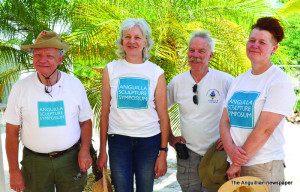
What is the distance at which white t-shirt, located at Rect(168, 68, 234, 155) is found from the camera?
279 centimetres

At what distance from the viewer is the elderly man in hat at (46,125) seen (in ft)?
8.24

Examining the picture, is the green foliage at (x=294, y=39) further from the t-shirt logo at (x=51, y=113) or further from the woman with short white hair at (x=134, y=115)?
the t-shirt logo at (x=51, y=113)

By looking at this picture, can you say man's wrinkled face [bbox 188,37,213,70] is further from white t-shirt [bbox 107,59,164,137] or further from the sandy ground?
the sandy ground

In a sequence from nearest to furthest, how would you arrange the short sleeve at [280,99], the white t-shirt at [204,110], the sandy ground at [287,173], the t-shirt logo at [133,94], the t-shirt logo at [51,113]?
1. the short sleeve at [280,99]
2. the t-shirt logo at [51,113]
3. the t-shirt logo at [133,94]
4. the white t-shirt at [204,110]
5. the sandy ground at [287,173]

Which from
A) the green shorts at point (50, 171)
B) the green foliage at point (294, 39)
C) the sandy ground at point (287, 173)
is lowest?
the sandy ground at point (287, 173)

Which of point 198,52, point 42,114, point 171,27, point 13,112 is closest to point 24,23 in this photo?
point 171,27

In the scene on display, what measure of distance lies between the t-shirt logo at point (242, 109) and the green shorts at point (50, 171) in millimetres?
1320

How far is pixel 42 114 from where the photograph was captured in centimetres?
249

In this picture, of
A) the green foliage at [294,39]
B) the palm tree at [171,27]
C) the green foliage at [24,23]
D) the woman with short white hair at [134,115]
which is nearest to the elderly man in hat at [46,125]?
the woman with short white hair at [134,115]

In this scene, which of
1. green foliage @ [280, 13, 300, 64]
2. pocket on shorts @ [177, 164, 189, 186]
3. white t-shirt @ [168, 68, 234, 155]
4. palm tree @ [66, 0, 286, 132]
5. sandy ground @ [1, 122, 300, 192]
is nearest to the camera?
white t-shirt @ [168, 68, 234, 155]

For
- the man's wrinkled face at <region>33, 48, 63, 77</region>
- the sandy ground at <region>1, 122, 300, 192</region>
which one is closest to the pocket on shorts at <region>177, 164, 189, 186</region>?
the man's wrinkled face at <region>33, 48, 63, 77</region>

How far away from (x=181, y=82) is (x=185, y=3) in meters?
2.35

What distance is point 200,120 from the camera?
279 cm

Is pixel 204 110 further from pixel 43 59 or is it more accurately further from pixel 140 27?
pixel 43 59
